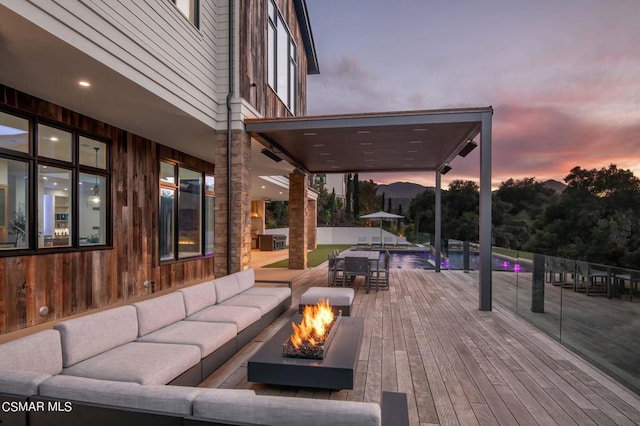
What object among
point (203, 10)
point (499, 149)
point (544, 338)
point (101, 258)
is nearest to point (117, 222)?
point (101, 258)

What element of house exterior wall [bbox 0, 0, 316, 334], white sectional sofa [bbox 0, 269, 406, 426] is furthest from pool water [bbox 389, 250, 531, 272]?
house exterior wall [bbox 0, 0, 316, 334]

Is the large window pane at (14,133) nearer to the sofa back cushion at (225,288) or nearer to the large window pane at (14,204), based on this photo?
the large window pane at (14,204)

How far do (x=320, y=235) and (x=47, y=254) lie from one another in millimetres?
21244

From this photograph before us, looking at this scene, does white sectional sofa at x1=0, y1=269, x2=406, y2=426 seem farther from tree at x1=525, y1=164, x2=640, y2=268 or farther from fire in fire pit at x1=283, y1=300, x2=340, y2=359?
tree at x1=525, y1=164, x2=640, y2=268

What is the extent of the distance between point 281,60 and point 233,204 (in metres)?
5.22

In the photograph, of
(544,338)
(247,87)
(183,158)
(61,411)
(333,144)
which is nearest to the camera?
(61,411)

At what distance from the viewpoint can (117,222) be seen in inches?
248

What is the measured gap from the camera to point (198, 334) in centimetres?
324

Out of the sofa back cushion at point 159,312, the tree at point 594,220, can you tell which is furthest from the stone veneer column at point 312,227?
the sofa back cushion at point 159,312

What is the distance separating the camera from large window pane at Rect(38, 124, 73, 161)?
496 centimetres

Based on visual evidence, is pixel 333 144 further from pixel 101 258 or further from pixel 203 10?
pixel 101 258

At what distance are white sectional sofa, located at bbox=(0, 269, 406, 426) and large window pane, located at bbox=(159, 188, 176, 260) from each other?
3614 mm

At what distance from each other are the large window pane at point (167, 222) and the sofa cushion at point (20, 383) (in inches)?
242

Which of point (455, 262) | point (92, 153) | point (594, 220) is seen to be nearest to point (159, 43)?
point (92, 153)
